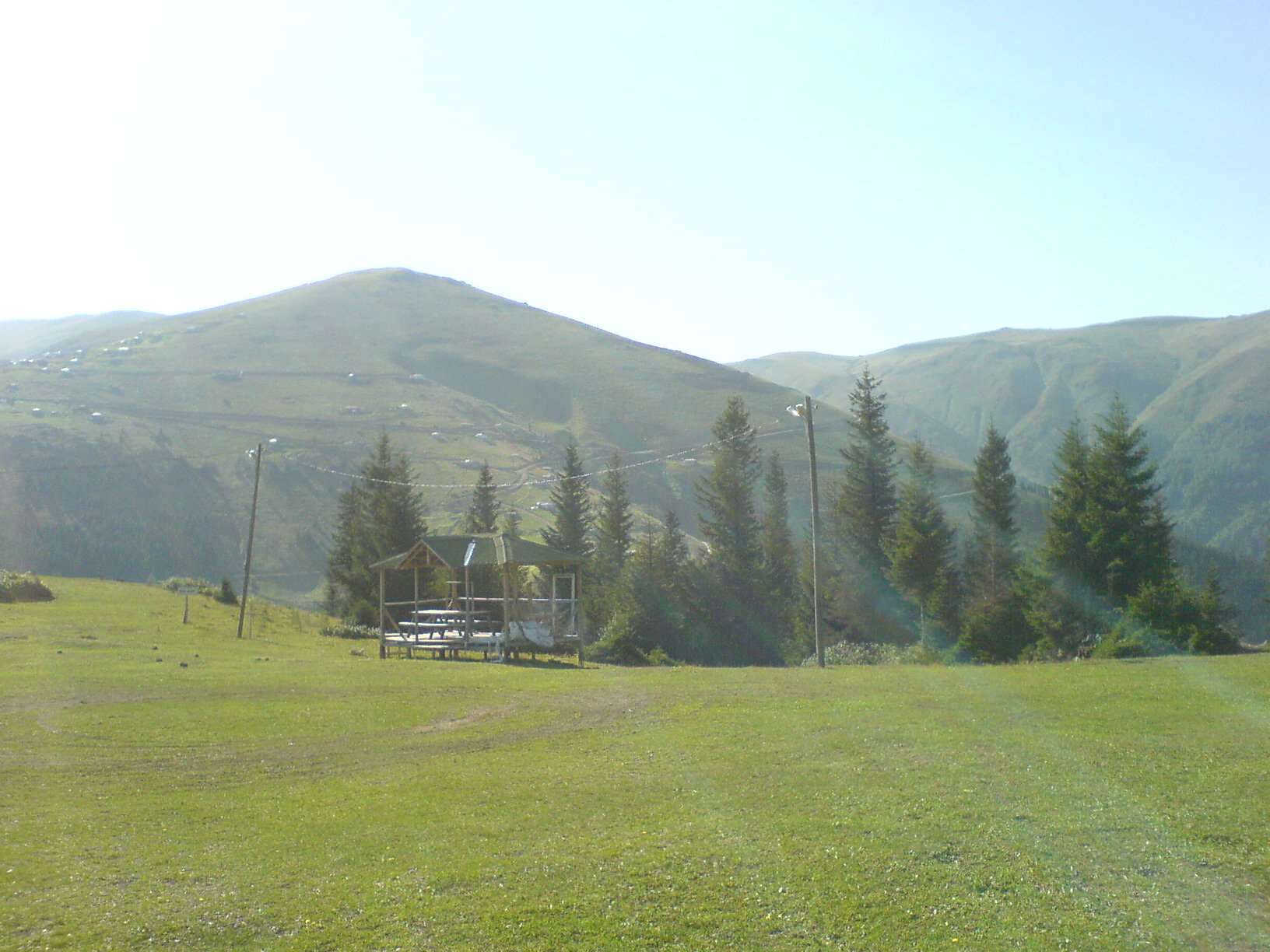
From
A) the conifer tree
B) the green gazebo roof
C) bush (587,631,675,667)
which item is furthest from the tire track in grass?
the conifer tree

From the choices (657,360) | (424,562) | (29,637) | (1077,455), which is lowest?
(29,637)

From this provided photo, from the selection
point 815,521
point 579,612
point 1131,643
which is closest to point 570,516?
point 579,612

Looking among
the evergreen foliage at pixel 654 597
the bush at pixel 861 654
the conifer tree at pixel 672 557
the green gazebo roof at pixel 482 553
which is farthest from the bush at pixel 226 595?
the bush at pixel 861 654

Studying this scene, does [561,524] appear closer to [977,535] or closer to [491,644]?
[977,535]

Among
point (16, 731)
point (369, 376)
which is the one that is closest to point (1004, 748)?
point (16, 731)

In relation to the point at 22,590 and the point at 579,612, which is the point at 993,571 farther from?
the point at 22,590

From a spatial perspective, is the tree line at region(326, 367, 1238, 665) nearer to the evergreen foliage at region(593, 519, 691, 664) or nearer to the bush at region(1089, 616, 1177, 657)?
the evergreen foliage at region(593, 519, 691, 664)

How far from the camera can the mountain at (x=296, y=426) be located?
271 feet

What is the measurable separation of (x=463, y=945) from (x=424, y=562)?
26386 millimetres

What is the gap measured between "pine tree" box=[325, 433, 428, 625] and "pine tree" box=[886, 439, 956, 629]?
24.9m

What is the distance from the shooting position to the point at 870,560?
48.6 metres

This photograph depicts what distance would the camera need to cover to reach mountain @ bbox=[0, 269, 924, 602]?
8269 cm

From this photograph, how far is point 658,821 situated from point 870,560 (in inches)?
1633

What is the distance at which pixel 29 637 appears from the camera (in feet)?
93.8
